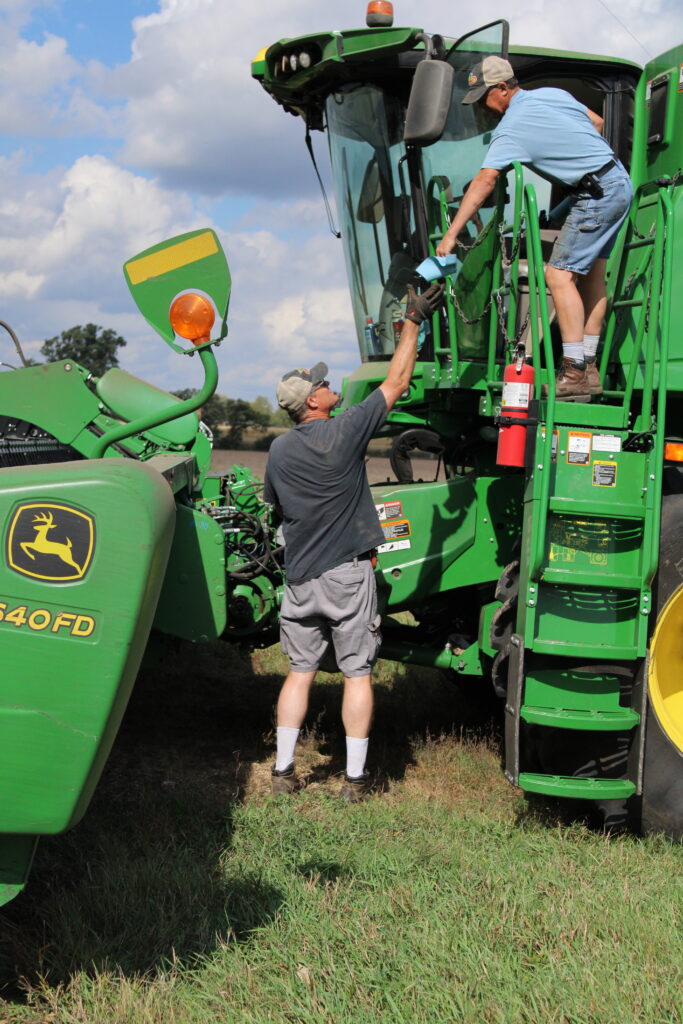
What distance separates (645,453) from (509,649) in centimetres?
85

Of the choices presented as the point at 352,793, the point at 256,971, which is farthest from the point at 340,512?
the point at 256,971

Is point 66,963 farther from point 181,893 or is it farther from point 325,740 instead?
point 325,740

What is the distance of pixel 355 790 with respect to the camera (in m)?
3.78

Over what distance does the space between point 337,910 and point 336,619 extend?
4.06 feet

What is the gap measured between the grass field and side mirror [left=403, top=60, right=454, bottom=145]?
99.9 inches

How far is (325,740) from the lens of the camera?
14.9ft

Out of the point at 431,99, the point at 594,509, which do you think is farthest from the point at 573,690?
the point at 431,99

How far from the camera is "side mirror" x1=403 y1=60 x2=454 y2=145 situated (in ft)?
11.5

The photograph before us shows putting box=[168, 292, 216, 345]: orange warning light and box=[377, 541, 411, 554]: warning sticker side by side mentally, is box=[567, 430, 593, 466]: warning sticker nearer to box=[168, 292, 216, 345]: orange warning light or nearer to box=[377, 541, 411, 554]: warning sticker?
box=[377, 541, 411, 554]: warning sticker

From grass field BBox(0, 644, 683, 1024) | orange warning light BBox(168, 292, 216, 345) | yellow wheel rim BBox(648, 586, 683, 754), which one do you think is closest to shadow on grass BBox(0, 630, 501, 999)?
grass field BBox(0, 644, 683, 1024)

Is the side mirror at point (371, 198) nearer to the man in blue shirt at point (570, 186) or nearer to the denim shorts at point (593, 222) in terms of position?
the man in blue shirt at point (570, 186)

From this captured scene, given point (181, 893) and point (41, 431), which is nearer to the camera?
point (181, 893)

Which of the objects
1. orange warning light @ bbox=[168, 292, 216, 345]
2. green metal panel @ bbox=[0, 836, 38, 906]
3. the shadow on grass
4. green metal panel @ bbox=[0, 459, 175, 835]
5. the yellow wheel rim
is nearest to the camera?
green metal panel @ bbox=[0, 459, 175, 835]

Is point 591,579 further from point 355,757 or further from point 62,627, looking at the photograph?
point 62,627
